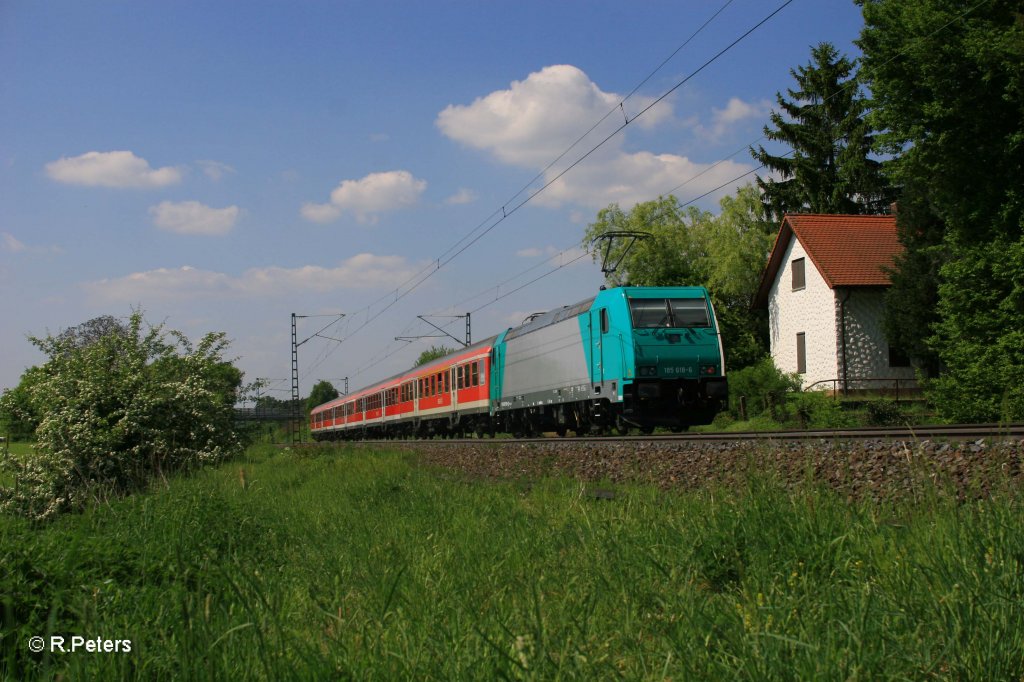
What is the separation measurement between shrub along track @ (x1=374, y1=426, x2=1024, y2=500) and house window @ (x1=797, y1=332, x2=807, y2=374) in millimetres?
24429

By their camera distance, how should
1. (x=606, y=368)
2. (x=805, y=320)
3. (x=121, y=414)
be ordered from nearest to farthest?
1. (x=121, y=414)
2. (x=606, y=368)
3. (x=805, y=320)

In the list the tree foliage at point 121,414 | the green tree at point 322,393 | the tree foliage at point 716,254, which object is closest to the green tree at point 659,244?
the tree foliage at point 716,254

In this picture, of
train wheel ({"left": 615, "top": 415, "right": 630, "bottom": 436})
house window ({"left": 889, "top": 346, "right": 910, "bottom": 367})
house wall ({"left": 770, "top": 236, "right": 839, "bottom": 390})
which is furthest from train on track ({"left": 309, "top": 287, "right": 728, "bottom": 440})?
house window ({"left": 889, "top": 346, "right": 910, "bottom": 367})

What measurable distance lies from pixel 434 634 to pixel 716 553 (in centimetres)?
211

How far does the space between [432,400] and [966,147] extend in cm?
2107

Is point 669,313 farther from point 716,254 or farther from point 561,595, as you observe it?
point 716,254

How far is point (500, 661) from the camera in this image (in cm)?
331

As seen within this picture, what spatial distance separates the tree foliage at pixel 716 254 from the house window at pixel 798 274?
7.85 meters

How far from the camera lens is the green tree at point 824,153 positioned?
1945 inches

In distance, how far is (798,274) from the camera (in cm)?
3872

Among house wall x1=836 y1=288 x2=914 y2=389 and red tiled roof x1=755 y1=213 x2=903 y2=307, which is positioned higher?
red tiled roof x1=755 y1=213 x2=903 y2=307

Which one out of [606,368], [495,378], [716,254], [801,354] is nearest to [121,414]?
A: [606,368]

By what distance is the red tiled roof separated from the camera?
35.6m

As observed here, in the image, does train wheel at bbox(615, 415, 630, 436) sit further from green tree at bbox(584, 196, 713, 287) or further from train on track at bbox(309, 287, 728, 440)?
green tree at bbox(584, 196, 713, 287)
